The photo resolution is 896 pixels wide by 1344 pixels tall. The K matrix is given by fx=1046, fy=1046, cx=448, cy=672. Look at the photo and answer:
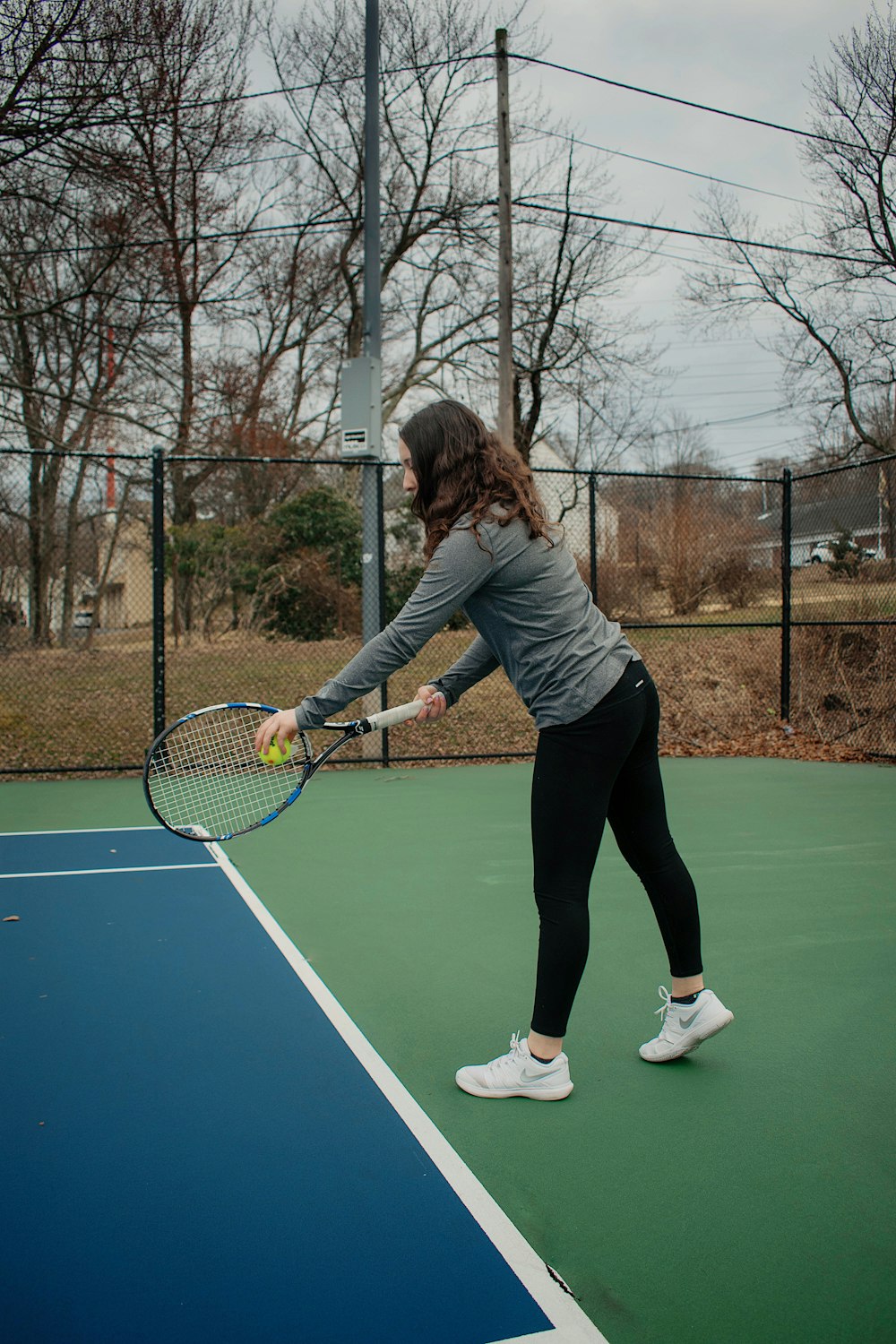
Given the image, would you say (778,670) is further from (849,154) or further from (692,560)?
(849,154)

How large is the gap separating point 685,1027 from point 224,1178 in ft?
4.58

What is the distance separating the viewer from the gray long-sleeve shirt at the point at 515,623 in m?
2.68

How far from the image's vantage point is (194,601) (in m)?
13.4

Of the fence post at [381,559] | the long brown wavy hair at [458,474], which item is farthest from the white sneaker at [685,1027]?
the fence post at [381,559]

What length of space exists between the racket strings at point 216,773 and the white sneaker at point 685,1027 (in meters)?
1.34

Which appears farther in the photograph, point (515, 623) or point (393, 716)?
point (393, 716)

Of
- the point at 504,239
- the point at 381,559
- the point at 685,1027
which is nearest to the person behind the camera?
the point at 685,1027

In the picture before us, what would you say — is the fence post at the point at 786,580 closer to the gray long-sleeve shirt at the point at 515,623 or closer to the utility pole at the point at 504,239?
the utility pole at the point at 504,239

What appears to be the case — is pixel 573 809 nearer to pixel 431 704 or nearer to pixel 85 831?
pixel 431 704

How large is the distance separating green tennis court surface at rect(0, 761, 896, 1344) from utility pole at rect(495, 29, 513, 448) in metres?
10.0

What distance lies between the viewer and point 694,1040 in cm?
313

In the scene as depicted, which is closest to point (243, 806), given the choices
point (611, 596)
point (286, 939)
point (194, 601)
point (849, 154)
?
point (286, 939)

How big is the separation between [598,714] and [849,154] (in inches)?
661

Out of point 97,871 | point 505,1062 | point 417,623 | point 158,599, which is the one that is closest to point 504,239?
point 158,599
